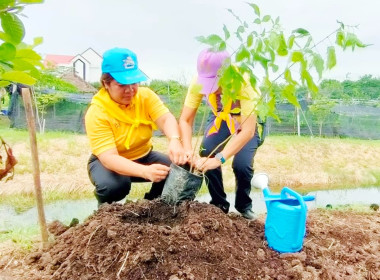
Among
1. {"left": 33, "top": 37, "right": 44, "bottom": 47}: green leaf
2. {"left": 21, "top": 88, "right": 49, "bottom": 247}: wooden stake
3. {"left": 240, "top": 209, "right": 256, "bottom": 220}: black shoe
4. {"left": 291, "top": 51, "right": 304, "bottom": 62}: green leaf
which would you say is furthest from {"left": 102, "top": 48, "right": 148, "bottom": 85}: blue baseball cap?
{"left": 33, "top": 37, "right": 44, "bottom": 47}: green leaf

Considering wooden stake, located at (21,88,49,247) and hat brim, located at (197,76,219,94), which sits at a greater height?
hat brim, located at (197,76,219,94)

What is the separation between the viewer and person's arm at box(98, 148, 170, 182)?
88.7 inches

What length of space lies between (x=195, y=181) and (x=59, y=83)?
39.1 feet

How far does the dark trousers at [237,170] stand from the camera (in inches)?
109

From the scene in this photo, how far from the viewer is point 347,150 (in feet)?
33.5

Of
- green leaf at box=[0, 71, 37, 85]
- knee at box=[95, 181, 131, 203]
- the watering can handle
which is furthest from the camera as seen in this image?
knee at box=[95, 181, 131, 203]

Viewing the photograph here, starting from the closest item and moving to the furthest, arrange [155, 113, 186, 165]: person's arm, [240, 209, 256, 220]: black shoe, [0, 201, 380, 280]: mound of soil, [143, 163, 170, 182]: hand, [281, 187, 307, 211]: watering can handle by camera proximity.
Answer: [0, 201, 380, 280]: mound of soil < [281, 187, 307, 211]: watering can handle < [143, 163, 170, 182]: hand < [155, 113, 186, 165]: person's arm < [240, 209, 256, 220]: black shoe

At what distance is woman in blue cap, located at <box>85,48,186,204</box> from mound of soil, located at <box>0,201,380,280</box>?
232 millimetres

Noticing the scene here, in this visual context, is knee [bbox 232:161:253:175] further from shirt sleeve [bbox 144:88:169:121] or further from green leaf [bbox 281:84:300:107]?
green leaf [bbox 281:84:300:107]

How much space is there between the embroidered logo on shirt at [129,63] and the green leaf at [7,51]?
5.37ft

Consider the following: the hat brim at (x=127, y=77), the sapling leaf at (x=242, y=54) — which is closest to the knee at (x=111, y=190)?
the hat brim at (x=127, y=77)

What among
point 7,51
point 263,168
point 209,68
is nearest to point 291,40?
point 209,68

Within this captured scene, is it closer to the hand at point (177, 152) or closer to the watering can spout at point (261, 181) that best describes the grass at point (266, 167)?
the hand at point (177, 152)

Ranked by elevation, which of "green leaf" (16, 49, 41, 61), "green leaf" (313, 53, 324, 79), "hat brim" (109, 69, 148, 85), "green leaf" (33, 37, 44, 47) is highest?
"green leaf" (313, 53, 324, 79)
